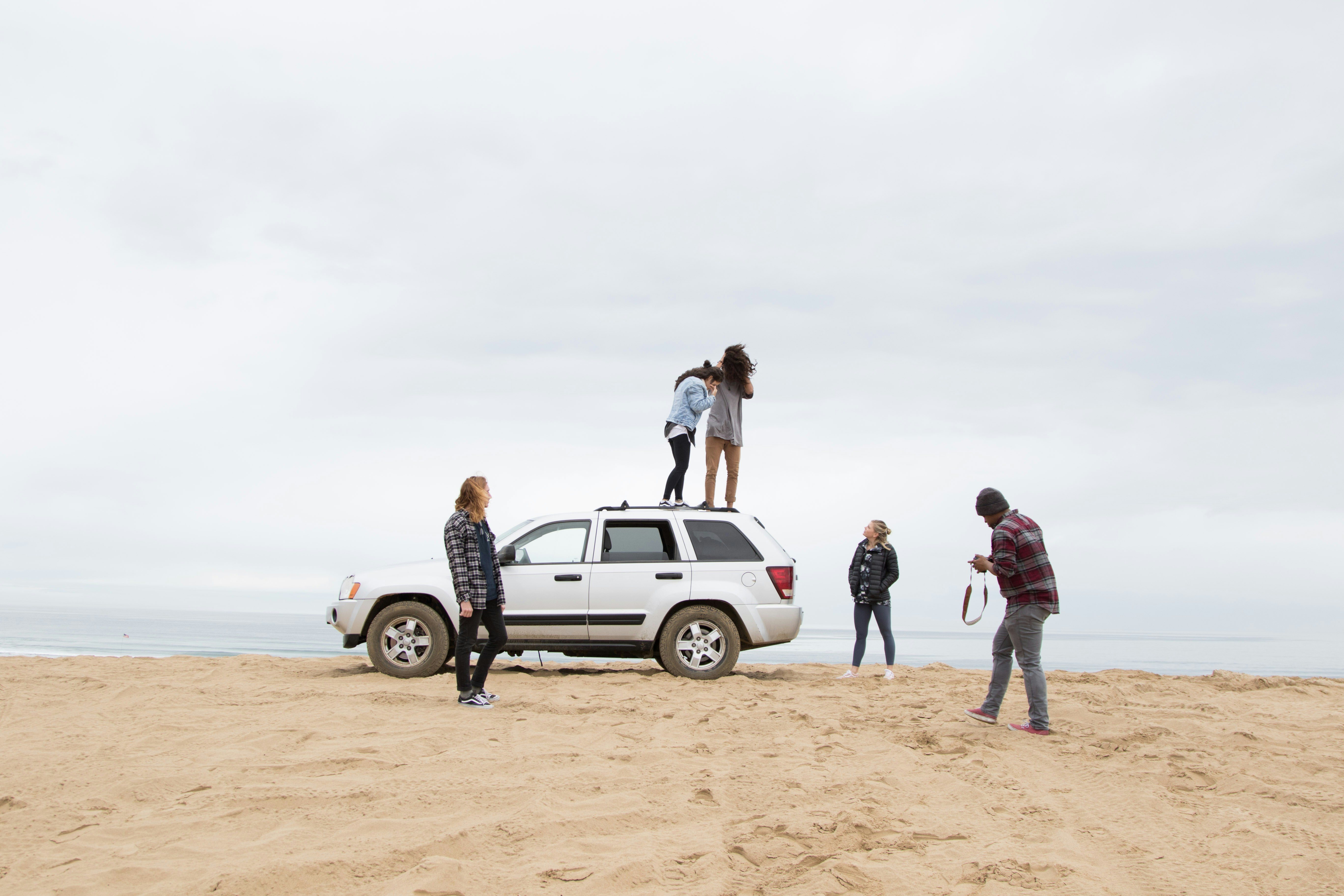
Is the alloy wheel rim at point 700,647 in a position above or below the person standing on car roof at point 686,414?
below

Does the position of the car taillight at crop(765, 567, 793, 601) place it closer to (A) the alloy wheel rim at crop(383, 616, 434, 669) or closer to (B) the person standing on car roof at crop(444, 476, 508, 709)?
(B) the person standing on car roof at crop(444, 476, 508, 709)

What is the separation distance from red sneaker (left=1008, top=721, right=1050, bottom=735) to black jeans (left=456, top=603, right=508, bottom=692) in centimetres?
421

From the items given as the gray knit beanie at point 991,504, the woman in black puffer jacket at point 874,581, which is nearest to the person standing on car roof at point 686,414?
the woman in black puffer jacket at point 874,581

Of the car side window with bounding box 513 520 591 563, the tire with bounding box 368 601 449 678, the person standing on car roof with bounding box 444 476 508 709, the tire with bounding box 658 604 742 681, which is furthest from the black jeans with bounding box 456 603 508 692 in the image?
the tire with bounding box 658 604 742 681

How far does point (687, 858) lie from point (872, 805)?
48.1 inches

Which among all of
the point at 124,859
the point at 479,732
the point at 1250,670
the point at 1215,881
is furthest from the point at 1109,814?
the point at 1250,670

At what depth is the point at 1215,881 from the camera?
12.8ft

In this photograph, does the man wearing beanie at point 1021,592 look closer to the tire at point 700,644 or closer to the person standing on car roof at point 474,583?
the tire at point 700,644

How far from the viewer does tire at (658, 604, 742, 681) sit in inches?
375

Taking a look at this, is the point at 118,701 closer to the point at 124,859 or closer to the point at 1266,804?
the point at 124,859

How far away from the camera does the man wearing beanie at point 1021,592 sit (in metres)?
6.71

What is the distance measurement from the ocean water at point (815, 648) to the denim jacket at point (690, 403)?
3318 millimetres

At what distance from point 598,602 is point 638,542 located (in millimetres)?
786

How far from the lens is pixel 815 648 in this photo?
32062 mm
